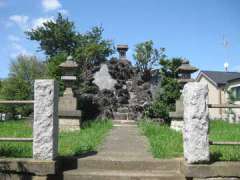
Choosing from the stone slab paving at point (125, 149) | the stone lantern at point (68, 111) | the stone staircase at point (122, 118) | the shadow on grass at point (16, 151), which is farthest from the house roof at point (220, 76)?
the shadow on grass at point (16, 151)

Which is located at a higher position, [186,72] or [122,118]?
[186,72]

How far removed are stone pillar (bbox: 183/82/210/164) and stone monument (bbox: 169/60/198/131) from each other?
696cm

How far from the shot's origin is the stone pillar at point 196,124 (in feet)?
20.9

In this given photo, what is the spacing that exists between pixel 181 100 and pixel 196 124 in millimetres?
7312

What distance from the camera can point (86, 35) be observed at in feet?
141

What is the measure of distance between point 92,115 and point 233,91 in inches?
859

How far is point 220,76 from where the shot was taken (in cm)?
4128

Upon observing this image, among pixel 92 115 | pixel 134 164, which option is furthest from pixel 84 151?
pixel 92 115

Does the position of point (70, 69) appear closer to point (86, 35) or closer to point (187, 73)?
point (187, 73)

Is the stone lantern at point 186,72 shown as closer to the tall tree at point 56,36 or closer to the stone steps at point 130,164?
the stone steps at point 130,164

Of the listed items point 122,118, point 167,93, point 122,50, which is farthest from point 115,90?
point 167,93

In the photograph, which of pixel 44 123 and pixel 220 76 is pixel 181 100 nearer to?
pixel 44 123

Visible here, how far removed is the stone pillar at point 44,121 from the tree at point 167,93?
376 inches

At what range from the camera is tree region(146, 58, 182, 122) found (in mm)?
16709
